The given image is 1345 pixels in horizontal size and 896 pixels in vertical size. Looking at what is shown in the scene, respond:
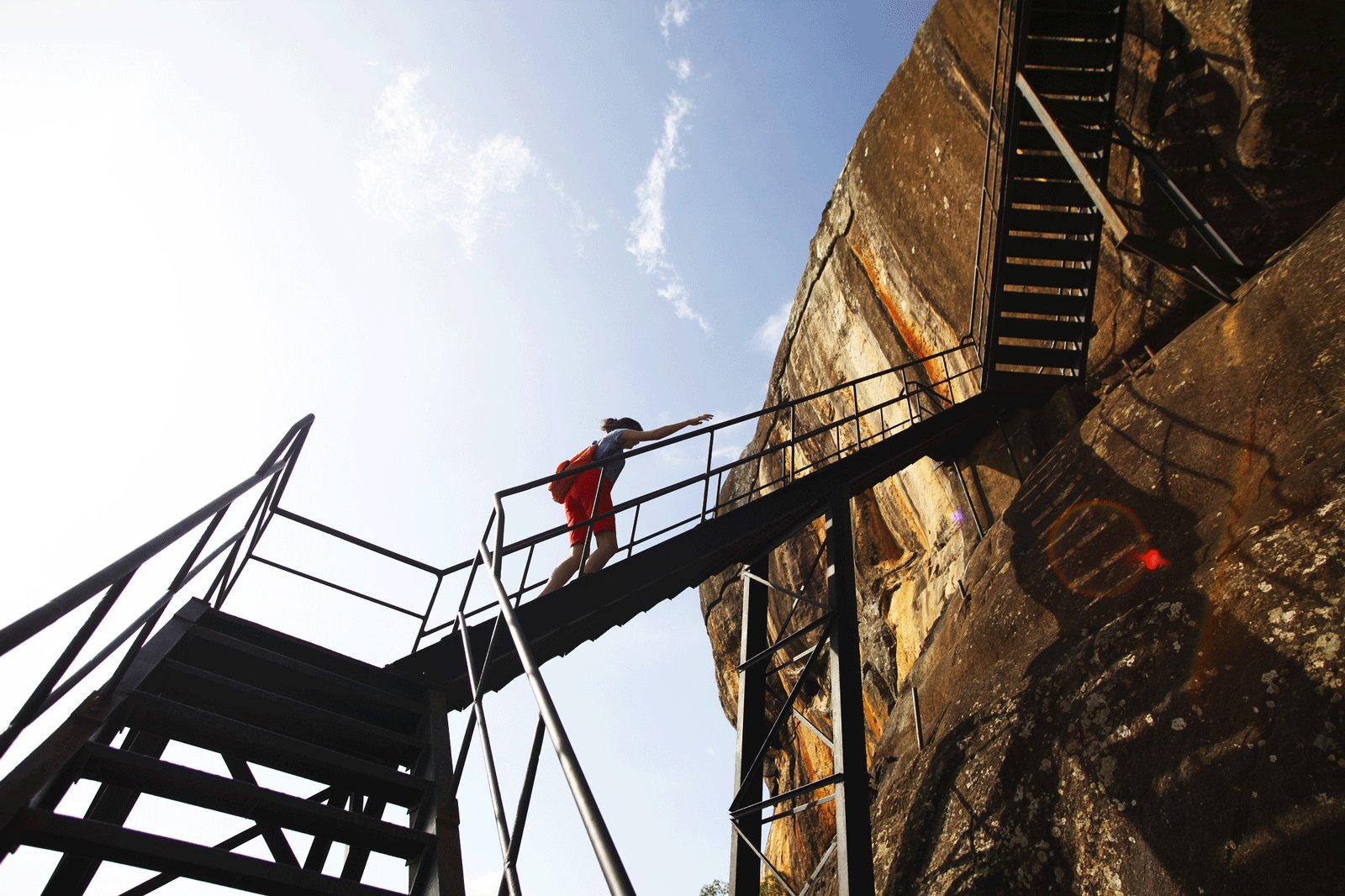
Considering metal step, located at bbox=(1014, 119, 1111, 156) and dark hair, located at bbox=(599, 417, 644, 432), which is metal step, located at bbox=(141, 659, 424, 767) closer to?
dark hair, located at bbox=(599, 417, 644, 432)

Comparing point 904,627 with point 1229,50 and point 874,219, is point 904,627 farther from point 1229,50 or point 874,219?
point 1229,50

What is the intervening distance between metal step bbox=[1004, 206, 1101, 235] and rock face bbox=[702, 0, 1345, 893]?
0.35 meters

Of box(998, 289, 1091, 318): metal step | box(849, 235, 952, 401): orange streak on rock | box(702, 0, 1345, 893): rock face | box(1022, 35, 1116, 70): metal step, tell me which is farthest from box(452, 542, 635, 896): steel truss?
box(1022, 35, 1116, 70): metal step

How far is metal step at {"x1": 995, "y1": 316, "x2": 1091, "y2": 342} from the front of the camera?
25.6ft

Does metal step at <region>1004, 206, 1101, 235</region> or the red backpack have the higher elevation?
metal step at <region>1004, 206, 1101, 235</region>

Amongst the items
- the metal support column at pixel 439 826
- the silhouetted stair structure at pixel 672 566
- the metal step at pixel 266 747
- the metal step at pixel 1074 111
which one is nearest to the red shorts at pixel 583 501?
the silhouetted stair structure at pixel 672 566

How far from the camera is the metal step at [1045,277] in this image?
7.82 meters

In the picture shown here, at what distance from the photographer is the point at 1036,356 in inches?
317

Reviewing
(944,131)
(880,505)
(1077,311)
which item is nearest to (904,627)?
(880,505)

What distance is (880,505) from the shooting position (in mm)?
10680

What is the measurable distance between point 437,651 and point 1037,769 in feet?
12.2

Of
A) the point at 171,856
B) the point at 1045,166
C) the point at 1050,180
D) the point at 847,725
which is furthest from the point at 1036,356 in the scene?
the point at 171,856

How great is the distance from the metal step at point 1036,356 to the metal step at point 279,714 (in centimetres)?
665

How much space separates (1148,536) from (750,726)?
324 cm
